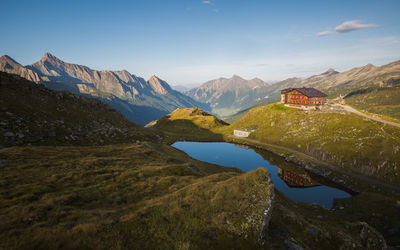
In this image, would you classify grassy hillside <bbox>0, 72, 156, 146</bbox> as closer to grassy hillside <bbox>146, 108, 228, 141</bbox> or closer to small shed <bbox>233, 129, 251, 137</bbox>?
grassy hillside <bbox>146, 108, 228, 141</bbox>

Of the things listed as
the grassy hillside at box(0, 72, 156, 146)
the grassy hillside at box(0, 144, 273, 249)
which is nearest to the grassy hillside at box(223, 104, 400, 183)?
the grassy hillside at box(0, 144, 273, 249)

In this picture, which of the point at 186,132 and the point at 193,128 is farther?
the point at 193,128

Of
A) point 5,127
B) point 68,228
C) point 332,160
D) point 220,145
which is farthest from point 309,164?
point 5,127

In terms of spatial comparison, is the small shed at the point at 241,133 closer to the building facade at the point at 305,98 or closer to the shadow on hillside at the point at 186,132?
the shadow on hillside at the point at 186,132

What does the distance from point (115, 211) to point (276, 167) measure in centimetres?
8001

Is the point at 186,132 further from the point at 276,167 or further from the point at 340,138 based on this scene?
the point at 340,138

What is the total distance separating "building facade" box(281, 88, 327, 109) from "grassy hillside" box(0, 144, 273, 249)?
128812 millimetres

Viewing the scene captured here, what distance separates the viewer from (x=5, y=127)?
45.2 metres

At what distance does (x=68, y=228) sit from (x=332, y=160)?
99537 millimetres

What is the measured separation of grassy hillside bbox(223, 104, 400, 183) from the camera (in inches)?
2726

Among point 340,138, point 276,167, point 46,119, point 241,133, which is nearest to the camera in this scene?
point 46,119

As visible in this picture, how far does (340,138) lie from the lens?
88625 mm

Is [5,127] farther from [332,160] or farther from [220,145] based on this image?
[332,160]

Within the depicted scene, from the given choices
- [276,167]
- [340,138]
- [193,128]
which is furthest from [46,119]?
[340,138]
